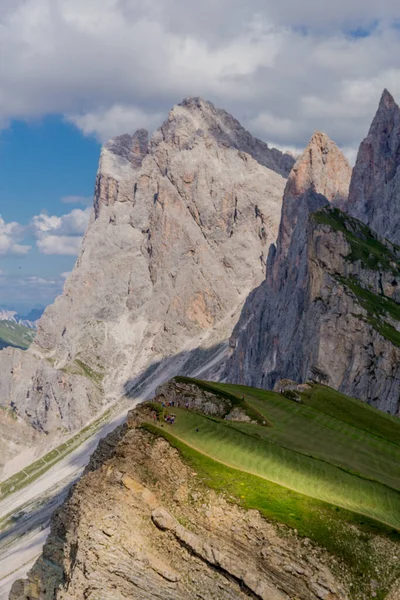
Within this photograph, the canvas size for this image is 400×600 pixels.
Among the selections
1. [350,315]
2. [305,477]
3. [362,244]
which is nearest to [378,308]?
[350,315]

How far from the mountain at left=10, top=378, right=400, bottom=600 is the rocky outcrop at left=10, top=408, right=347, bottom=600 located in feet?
0.15

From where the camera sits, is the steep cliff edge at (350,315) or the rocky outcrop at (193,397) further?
the steep cliff edge at (350,315)

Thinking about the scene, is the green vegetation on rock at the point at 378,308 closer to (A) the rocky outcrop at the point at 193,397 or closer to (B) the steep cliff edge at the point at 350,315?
(B) the steep cliff edge at the point at 350,315

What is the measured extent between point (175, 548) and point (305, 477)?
9.35 meters

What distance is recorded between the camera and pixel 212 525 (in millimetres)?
31203

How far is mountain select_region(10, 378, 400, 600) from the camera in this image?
97.1ft

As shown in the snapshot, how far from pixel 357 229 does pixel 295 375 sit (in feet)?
145

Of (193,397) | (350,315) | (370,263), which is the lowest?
(350,315)

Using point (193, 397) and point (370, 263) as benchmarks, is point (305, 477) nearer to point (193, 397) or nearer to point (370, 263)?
point (193, 397)

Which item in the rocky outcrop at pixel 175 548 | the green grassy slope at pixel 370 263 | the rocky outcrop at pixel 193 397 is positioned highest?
the green grassy slope at pixel 370 263

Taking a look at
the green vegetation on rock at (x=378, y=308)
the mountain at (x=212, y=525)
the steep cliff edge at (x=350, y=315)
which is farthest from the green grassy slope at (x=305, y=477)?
the green vegetation on rock at (x=378, y=308)

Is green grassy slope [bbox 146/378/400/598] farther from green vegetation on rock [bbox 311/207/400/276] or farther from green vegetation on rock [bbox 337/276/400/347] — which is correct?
green vegetation on rock [bbox 311/207/400/276]

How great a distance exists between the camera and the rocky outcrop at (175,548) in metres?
29.4

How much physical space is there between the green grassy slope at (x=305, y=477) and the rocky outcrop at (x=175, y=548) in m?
1.14
